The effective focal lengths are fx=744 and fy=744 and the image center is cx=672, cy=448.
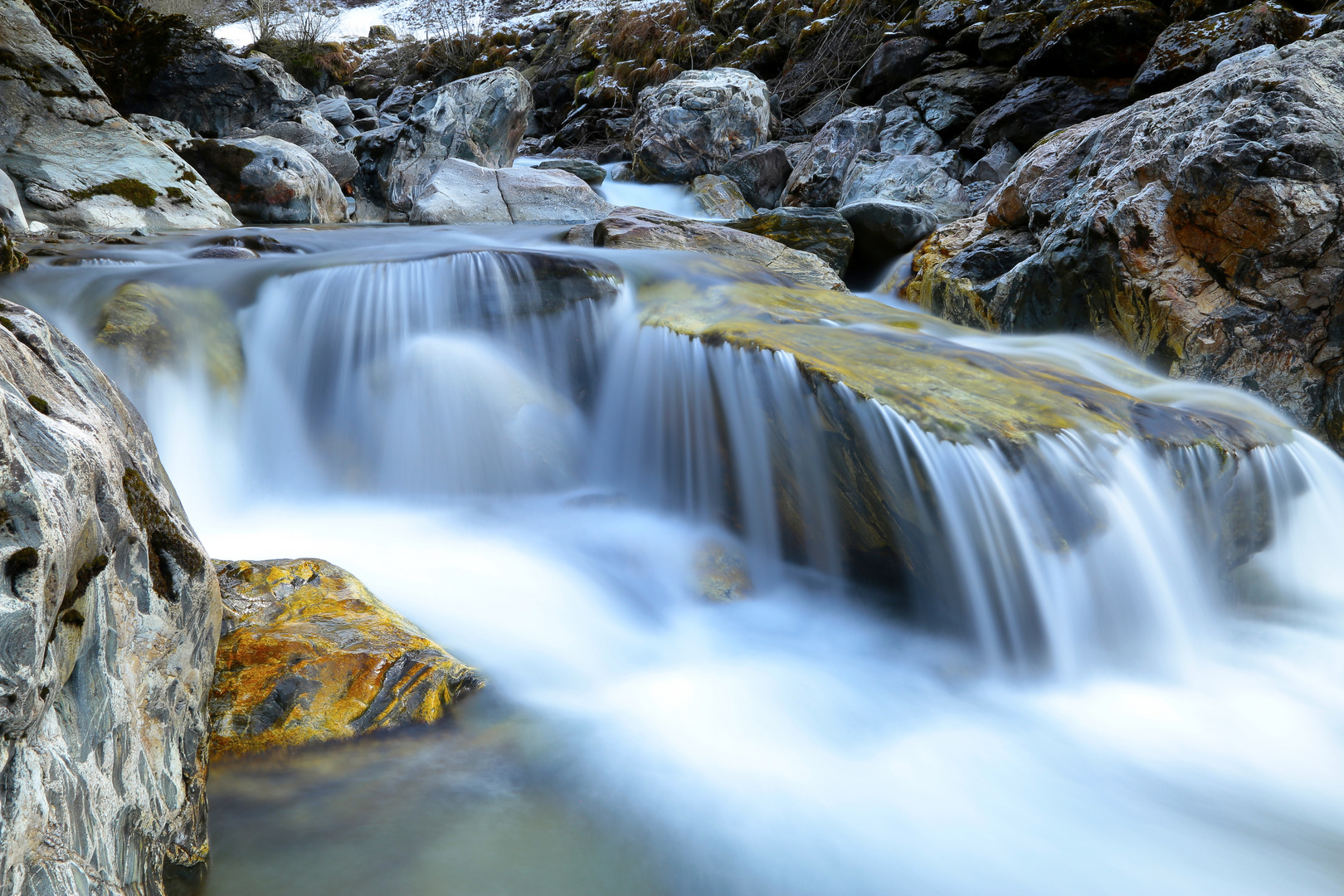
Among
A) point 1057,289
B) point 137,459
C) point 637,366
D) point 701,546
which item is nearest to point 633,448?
point 637,366

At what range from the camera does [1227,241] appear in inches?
178

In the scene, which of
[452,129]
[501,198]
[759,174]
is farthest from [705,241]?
[452,129]

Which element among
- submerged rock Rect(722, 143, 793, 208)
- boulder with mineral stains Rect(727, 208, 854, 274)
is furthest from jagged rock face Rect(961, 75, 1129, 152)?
boulder with mineral stains Rect(727, 208, 854, 274)

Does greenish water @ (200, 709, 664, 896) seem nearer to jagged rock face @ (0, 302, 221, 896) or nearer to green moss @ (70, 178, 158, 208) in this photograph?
jagged rock face @ (0, 302, 221, 896)

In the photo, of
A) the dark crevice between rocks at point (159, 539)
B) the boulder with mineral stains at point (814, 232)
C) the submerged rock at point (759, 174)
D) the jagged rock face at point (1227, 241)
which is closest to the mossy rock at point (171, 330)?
the dark crevice between rocks at point (159, 539)

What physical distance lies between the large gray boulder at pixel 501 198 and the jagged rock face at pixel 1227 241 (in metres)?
6.32

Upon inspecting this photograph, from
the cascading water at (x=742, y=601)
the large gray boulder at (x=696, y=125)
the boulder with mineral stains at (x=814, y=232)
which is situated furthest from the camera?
the large gray boulder at (x=696, y=125)

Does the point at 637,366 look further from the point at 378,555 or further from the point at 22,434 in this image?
the point at 22,434

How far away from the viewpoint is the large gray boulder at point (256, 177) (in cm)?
895

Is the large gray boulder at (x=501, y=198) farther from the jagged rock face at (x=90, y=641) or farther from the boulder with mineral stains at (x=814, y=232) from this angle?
the jagged rock face at (x=90, y=641)

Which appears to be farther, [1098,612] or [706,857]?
[1098,612]

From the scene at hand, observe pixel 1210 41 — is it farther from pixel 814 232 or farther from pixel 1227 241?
pixel 1227 241

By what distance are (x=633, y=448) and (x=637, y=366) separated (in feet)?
1.59

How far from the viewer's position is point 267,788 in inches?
73.0
